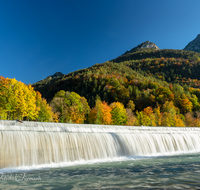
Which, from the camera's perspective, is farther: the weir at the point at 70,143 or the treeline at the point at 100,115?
the treeline at the point at 100,115

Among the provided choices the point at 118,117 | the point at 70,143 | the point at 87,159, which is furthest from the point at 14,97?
the point at 118,117

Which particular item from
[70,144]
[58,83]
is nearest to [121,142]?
[70,144]

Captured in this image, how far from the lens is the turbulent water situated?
9742mm

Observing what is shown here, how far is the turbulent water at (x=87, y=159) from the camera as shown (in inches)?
384

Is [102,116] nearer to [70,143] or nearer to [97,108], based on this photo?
[97,108]

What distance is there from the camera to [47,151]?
16.8 m

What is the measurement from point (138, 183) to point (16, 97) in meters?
34.2

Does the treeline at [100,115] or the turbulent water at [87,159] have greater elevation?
the treeline at [100,115]

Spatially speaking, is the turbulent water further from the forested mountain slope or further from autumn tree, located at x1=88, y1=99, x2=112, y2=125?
the forested mountain slope

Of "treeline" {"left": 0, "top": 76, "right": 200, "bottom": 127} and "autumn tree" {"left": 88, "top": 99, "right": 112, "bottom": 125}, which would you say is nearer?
"treeline" {"left": 0, "top": 76, "right": 200, "bottom": 127}

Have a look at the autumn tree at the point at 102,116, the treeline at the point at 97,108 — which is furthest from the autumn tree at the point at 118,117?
the autumn tree at the point at 102,116

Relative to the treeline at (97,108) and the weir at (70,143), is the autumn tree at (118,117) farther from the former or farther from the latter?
the weir at (70,143)

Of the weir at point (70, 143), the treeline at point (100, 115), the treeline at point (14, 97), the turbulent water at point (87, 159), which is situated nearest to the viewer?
the turbulent water at point (87, 159)

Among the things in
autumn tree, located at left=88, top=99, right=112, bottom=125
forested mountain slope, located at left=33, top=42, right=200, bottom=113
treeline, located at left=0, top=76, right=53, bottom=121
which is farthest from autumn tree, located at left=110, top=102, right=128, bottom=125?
forested mountain slope, located at left=33, top=42, right=200, bottom=113
